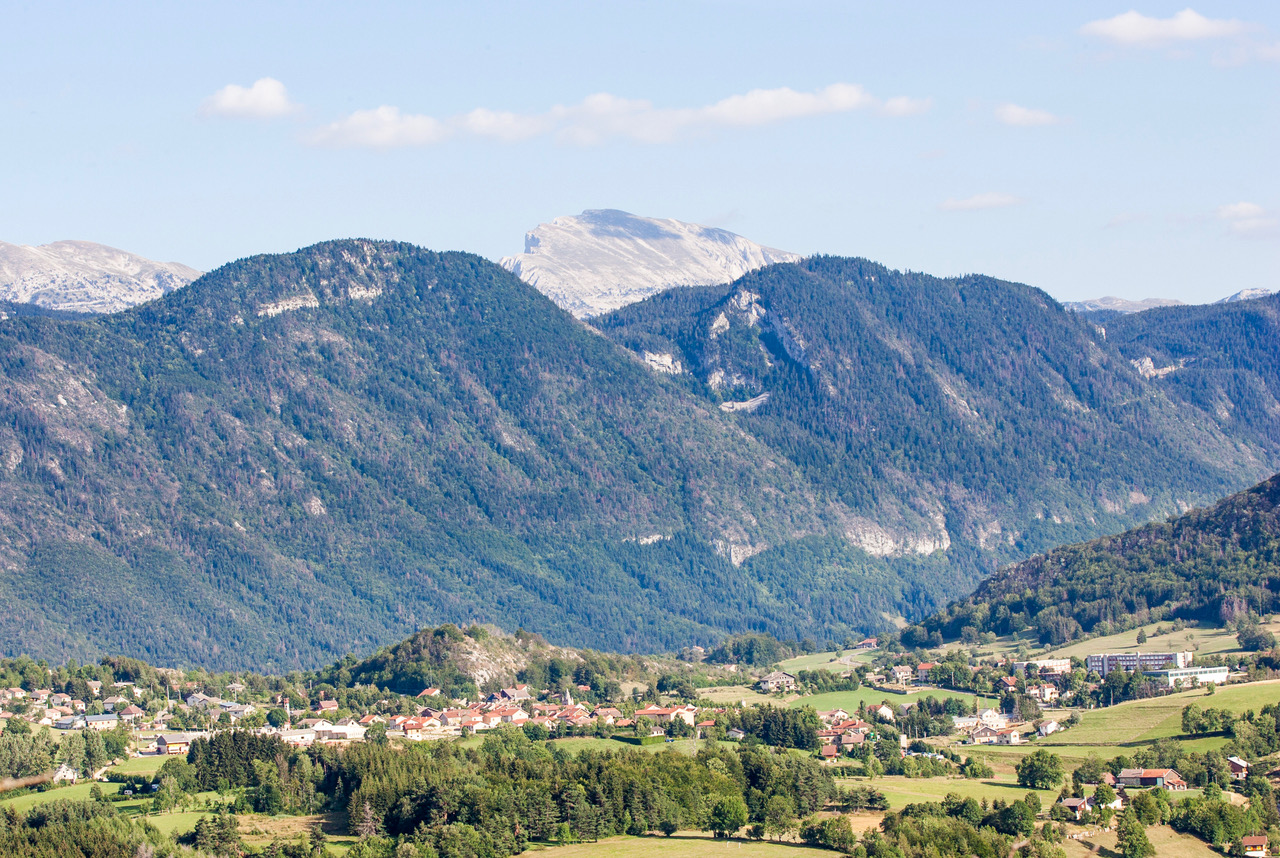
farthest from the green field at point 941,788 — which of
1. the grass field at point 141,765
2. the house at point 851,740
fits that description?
the grass field at point 141,765

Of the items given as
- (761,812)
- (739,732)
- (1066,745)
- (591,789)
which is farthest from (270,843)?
(1066,745)

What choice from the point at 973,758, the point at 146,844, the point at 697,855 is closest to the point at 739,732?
the point at 973,758

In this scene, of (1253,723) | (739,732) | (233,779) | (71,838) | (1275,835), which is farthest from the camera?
(739,732)

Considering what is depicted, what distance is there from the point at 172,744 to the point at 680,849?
203 feet

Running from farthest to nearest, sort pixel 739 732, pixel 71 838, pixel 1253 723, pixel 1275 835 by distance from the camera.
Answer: pixel 739 732 < pixel 1253 723 < pixel 1275 835 < pixel 71 838

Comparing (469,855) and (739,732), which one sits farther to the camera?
(739,732)

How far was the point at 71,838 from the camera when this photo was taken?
132m

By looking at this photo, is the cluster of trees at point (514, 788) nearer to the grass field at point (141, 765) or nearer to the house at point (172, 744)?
the grass field at point (141, 765)

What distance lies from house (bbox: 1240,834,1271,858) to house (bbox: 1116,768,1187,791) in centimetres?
1418

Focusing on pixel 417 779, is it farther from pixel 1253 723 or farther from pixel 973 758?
pixel 1253 723

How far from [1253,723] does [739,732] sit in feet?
144

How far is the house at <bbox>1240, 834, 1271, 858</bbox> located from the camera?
143375mm

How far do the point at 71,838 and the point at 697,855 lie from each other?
127 feet

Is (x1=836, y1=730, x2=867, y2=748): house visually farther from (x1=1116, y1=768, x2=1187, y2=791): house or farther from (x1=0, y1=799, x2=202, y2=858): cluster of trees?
(x1=0, y1=799, x2=202, y2=858): cluster of trees
